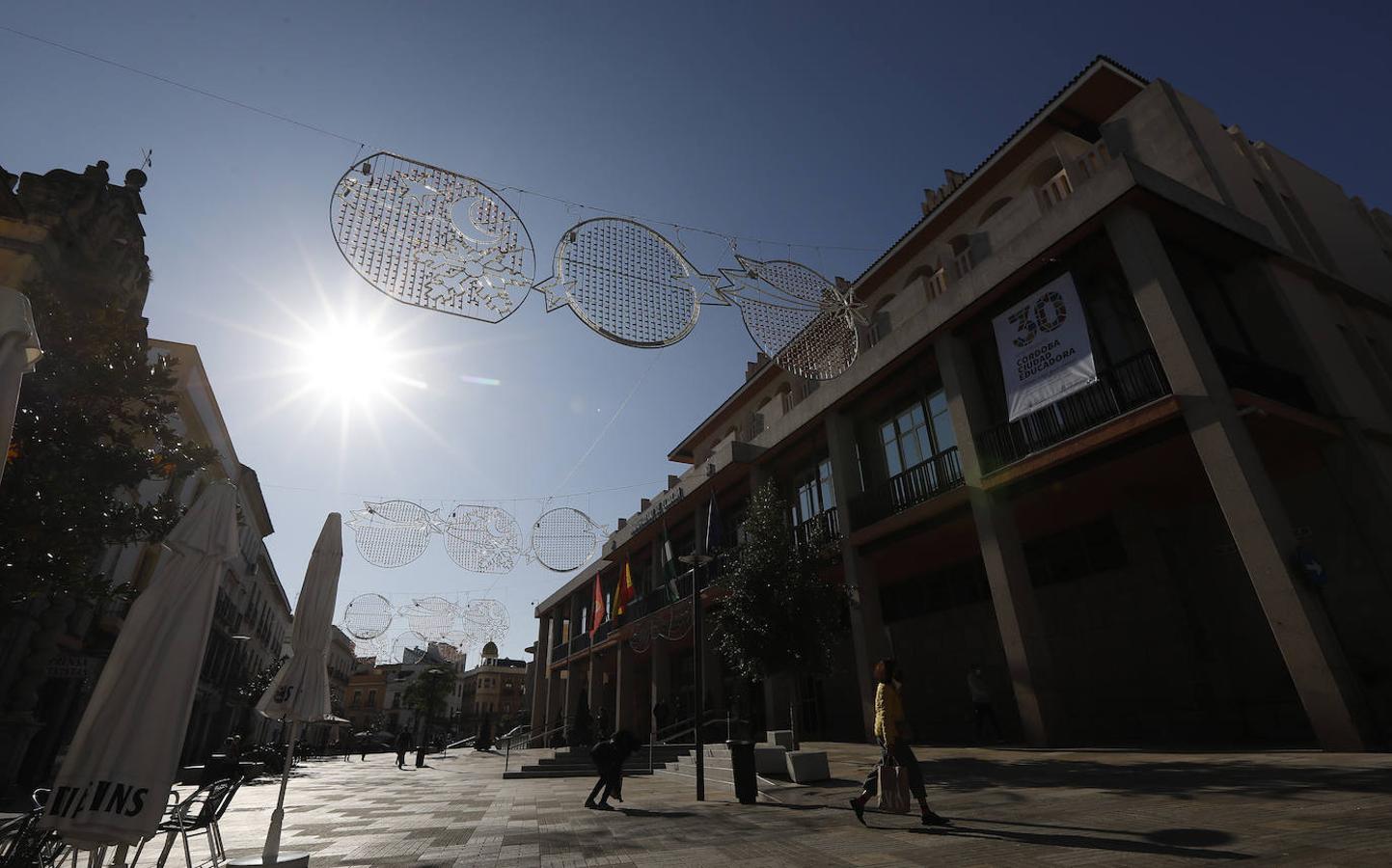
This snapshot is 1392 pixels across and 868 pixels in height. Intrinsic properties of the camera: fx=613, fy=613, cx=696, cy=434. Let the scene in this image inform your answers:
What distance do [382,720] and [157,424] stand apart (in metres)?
105

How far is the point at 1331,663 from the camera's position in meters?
8.91

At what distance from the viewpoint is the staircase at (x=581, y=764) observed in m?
17.3

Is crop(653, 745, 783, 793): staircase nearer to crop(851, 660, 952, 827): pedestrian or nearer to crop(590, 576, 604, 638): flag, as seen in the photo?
crop(851, 660, 952, 827): pedestrian

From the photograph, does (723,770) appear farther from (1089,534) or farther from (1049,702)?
(1089,534)

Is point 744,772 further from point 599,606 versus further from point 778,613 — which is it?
point 599,606

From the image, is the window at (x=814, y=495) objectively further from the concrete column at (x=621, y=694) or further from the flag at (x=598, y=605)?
the concrete column at (x=621, y=694)

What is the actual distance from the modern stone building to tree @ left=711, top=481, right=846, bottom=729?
2.52 m

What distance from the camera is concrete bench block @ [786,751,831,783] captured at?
1036 cm


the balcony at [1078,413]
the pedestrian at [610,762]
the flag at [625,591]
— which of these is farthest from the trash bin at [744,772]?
the flag at [625,591]

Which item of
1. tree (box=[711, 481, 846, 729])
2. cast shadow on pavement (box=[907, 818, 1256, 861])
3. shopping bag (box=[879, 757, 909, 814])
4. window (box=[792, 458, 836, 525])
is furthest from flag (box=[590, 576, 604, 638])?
cast shadow on pavement (box=[907, 818, 1256, 861])

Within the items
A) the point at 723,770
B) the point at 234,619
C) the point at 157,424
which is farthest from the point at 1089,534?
the point at 234,619

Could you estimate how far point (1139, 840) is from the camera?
16.0ft

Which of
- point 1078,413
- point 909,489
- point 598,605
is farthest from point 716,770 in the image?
point 598,605

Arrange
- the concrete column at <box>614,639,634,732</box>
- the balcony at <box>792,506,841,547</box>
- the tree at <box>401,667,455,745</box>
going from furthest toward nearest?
the tree at <box>401,667,455,745</box>
the concrete column at <box>614,639,634,732</box>
the balcony at <box>792,506,841,547</box>
